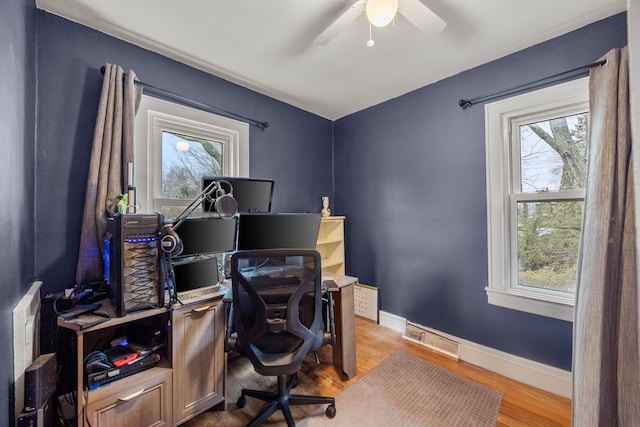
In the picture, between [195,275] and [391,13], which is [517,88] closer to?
[391,13]

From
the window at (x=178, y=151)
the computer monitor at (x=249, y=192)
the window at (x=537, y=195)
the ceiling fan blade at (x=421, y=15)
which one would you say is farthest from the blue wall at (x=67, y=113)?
the window at (x=537, y=195)

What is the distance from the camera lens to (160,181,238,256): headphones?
4.49 feet

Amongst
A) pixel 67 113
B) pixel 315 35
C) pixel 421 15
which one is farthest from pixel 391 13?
pixel 67 113

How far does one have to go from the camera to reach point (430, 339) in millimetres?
2391

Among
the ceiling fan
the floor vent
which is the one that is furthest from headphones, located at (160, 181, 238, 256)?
the floor vent

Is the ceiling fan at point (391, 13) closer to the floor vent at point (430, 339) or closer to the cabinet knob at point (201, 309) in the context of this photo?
the cabinet knob at point (201, 309)

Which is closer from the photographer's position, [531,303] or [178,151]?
[531,303]

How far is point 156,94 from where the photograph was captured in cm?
201

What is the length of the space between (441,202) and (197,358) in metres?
2.35

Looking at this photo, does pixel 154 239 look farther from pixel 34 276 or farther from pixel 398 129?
pixel 398 129

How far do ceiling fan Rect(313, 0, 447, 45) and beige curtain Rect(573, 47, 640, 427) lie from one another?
1110 millimetres

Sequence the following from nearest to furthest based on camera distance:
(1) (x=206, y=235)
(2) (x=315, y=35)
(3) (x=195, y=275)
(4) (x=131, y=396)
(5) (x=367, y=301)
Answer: (4) (x=131, y=396), (3) (x=195, y=275), (1) (x=206, y=235), (2) (x=315, y=35), (5) (x=367, y=301)

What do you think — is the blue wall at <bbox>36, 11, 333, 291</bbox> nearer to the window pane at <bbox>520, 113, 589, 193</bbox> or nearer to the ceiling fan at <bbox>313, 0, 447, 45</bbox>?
the ceiling fan at <bbox>313, 0, 447, 45</bbox>

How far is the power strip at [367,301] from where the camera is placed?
2.91 metres
